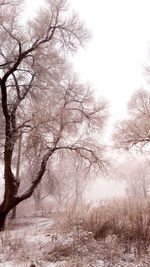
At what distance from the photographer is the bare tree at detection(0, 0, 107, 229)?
5.64 m

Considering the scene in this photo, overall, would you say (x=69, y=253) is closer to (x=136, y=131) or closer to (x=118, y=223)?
(x=118, y=223)

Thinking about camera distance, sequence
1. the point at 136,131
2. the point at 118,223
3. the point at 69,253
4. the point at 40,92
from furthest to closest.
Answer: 1. the point at 40,92
2. the point at 136,131
3. the point at 118,223
4. the point at 69,253

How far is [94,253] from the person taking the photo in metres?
3.19

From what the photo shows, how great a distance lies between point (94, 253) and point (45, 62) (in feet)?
23.1

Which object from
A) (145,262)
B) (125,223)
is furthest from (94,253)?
(125,223)

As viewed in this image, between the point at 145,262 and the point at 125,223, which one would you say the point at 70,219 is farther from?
the point at 145,262

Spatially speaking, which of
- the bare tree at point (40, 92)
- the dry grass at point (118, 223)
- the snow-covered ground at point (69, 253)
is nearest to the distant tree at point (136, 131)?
the bare tree at point (40, 92)

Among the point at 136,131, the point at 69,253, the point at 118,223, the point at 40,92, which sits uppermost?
A: the point at 40,92

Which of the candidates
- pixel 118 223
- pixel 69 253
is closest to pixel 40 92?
pixel 118 223

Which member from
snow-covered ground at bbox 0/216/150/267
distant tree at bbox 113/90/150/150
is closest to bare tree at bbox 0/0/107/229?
distant tree at bbox 113/90/150/150

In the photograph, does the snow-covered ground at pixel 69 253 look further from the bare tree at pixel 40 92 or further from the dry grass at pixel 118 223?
the bare tree at pixel 40 92

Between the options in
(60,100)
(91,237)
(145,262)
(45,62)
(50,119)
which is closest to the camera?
(145,262)

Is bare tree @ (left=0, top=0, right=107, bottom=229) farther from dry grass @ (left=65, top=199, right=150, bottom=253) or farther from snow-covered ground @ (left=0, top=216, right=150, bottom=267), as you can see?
snow-covered ground @ (left=0, top=216, right=150, bottom=267)

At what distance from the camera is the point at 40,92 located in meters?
7.74
